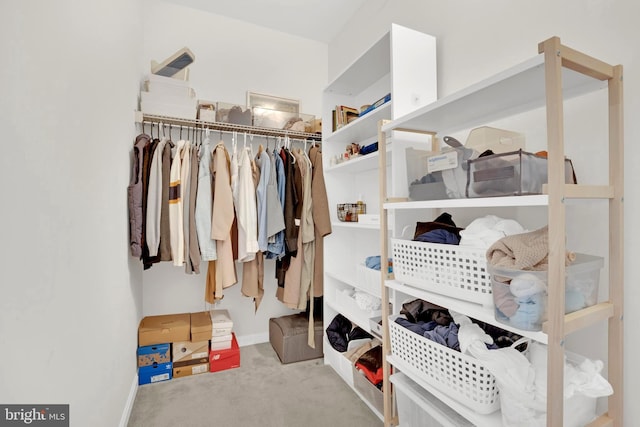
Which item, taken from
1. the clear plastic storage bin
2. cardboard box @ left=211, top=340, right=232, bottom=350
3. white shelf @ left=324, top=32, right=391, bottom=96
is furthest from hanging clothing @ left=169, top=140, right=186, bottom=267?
the clear plastic storage bin

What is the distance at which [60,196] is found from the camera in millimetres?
977

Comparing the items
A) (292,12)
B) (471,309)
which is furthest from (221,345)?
(292,12)

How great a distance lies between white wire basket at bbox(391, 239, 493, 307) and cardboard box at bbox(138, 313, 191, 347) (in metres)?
1.65

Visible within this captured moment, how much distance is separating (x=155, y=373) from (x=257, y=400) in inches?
30.6

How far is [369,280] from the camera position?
1790mm

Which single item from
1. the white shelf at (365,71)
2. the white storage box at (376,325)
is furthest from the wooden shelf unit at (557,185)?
the white shelf at (365,71)

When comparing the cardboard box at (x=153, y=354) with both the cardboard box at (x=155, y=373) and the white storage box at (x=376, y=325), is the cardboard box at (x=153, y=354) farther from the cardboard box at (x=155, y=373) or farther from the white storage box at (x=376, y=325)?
the white storage box at (x=376, y=325)

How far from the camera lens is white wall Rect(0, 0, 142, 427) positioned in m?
0.73

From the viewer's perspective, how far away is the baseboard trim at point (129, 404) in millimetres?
1659

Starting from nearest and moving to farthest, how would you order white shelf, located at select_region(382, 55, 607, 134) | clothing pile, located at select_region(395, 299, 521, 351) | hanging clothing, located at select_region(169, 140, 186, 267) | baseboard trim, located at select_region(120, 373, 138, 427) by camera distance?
white shelf, located at select_region(382, 55, 607, 134) → clothing pile, located at select_region(395, 299, 521, 351) → baseboard trim, located at select_region(120, 373, 138, 427) → hanging clothing, located at select_region(169, 140, 186, 267)

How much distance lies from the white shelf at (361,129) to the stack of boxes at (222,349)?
1.61 meters

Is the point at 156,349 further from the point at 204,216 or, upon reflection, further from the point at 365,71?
the point at 365,71

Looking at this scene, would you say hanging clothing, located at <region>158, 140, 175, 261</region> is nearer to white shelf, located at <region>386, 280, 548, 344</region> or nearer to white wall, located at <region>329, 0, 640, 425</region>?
white shelf, located at <region>386, 280, 548, 344</region>

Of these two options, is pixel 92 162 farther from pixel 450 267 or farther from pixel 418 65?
pixel 418 65
